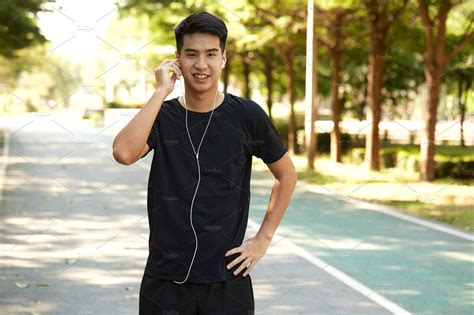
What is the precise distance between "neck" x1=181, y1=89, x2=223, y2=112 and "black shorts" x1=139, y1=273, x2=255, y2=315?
1.59ft

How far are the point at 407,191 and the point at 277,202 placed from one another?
27.3ft

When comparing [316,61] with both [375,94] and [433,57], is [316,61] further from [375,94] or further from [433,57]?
[433,57]

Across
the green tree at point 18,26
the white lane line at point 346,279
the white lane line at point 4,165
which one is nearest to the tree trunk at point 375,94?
the green tree at point 18,26

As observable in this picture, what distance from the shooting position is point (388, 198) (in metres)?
9.75

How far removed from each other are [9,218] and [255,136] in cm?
648

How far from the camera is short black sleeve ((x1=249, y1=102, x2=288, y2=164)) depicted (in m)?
2.20

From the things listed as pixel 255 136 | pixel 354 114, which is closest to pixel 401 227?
pixel 255 136

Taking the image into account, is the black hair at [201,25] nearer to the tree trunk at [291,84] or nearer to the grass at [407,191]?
the grass at [407,191]

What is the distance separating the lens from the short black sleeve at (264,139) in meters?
2.20

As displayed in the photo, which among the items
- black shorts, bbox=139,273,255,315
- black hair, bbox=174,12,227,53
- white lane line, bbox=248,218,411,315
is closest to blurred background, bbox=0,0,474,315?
white lane line, bbox=248,218,411,315

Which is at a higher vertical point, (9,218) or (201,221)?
(201,221)

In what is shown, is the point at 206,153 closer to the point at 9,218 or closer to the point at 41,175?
the point at 9,218

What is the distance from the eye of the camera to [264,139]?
7.37 ft

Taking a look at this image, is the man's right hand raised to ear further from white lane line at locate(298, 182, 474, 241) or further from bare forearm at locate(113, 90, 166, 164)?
Answer: white lane line at locate(298, 182, 474, 241)
